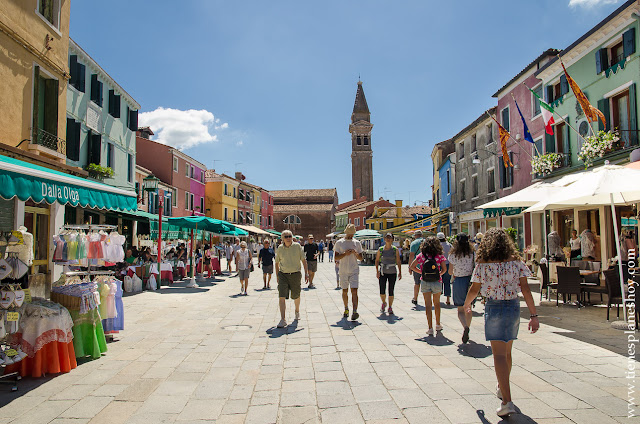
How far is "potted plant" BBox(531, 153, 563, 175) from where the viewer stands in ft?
52.1

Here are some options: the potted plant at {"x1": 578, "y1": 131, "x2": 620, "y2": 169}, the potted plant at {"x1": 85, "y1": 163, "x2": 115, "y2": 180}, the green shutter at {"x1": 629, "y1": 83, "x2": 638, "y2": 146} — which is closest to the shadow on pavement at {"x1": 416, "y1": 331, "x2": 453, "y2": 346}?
the potted plant at {"x1": 578, "y1": 131, "x2": 620, "y2": 169}

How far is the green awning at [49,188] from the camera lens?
4.38 m

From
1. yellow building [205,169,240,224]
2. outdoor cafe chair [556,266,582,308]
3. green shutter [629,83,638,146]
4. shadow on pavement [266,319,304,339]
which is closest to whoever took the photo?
shadow on pavement [266,319,304,339]

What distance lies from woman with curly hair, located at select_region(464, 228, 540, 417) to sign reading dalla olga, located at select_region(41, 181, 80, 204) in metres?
4.59

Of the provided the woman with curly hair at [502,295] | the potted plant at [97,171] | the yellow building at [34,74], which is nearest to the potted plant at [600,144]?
the woman with curly hair at [502,295]

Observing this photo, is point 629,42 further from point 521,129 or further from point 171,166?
Answer: point 171,166

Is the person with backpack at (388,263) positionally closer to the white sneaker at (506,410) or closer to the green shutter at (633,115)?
the white sneaker at (506,410)

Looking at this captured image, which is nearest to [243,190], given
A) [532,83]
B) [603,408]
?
[532,83]

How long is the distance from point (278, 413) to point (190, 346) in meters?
2.86

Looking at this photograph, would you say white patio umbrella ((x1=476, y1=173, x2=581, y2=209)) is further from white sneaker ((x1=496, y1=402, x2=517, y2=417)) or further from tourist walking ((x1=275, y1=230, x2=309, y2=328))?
white sneaker ((x1=496, y1=402, x2=517, y2=417))

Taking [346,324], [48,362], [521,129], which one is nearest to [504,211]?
[521,129]

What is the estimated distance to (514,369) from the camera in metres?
4.80

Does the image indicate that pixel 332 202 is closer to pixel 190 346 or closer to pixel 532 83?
pixel 532 83

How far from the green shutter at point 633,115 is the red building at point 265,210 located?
163 feet
